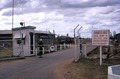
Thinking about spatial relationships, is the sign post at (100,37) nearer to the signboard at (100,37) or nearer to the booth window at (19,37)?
the signboard at (100,37)

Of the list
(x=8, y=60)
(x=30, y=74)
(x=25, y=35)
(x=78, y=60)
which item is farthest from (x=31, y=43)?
(x=30, y=74)

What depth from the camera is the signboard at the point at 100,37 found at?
870 inches

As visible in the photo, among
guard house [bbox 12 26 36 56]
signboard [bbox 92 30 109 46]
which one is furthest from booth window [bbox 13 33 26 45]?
signboard [bbox 92 30 109 46]

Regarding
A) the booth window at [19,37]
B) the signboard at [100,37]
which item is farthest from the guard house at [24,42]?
the signboard at [100,37]

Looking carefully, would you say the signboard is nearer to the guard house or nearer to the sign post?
the sign post

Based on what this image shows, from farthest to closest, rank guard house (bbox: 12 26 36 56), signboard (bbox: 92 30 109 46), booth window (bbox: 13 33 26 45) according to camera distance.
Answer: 1. booth window (bbox: 13 33 26 45)
2. guard house (bbox: 12 26 36 56)
3. signboard (bbox: 92 30 109 46)

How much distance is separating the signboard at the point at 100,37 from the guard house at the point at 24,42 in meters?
8.22

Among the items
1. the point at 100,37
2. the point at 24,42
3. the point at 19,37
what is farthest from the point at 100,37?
the point at 19,37

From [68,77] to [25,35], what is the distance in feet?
45.0

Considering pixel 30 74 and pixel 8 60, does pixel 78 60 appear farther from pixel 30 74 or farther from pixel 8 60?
pixel 30 74

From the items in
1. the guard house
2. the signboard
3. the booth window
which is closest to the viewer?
the signboard

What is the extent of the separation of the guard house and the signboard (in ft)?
27.0

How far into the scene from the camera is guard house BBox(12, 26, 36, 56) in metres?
29.0

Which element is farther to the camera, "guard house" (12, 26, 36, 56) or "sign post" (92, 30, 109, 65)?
"guard house" (12, 26, 36, 56)
